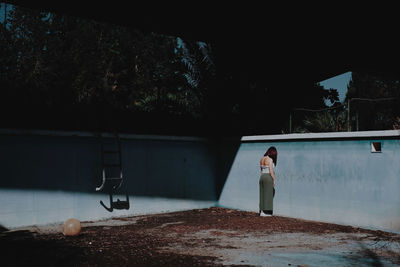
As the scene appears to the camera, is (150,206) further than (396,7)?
No

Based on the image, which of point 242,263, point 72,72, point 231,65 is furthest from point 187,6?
point 72,72

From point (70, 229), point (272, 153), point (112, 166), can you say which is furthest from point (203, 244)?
point (272, 153)

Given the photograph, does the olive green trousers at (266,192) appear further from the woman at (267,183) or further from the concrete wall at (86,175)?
the concrete wall at (86,175)

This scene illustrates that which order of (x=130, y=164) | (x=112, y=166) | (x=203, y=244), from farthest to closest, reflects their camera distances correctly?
(x=130, y=164) → (x=112, y=166) → (x=203, y=244)

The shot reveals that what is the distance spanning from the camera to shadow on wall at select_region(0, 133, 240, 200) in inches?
369

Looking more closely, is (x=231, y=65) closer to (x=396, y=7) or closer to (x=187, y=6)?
(x=187, y=6)

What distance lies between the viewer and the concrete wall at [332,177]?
869 centimetres

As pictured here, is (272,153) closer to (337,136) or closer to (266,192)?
(266,192)

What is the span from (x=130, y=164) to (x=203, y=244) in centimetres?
449

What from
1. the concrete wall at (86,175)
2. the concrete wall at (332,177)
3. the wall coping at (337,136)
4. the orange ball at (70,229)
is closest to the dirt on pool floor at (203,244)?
the orange ball at (70,229)

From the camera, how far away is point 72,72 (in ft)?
105

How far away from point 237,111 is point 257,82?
1.48 metres

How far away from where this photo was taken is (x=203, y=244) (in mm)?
7539

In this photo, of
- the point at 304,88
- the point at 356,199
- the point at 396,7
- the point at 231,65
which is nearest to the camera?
the point at 356,199
